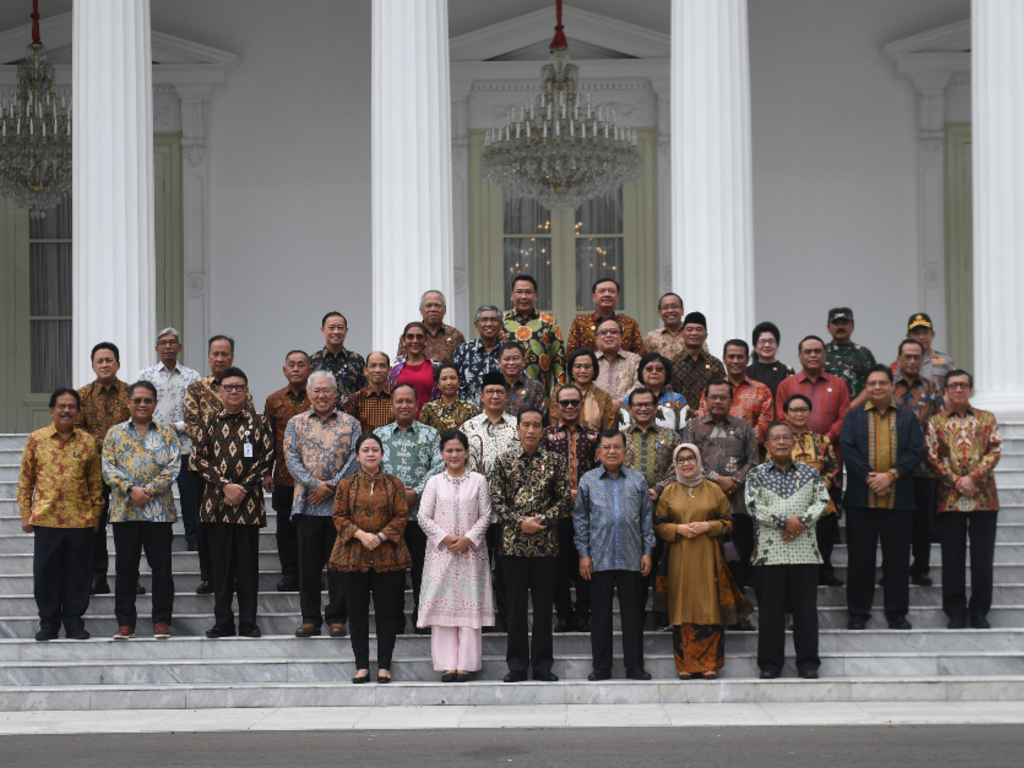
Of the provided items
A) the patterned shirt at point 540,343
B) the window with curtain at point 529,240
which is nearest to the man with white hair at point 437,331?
the patterned shirt at point 540,343

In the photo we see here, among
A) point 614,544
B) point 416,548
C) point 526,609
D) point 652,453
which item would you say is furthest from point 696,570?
point 416,548

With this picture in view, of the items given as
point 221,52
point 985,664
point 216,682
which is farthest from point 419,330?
point 221,52

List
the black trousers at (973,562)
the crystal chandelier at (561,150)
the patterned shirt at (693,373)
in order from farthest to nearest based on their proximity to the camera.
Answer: the crystal chandelier at (561,150), the patterned shirt at (693,373), the black trousers at (973,562)

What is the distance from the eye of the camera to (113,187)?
13.0 m

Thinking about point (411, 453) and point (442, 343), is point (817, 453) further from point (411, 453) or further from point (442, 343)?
point (442, 343)

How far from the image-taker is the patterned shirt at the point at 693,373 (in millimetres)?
10734

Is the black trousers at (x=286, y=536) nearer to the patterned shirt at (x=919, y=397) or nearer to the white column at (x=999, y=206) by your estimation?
the patterned shirt at (x=919, y=397)

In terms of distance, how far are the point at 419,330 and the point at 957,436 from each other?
4194 mm

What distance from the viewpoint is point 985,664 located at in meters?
9.12

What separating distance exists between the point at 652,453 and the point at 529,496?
108cm

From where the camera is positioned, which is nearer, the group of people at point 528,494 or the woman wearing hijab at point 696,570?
the woman wearing hijab at point 696,570

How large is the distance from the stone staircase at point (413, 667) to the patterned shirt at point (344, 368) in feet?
5.95

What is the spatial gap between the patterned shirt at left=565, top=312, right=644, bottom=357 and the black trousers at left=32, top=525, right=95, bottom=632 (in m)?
4.22

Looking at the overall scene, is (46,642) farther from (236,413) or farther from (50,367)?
(50,367)
